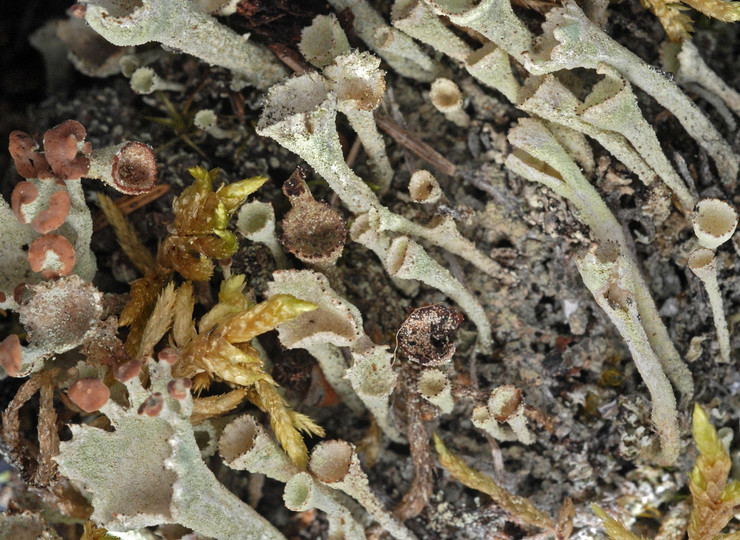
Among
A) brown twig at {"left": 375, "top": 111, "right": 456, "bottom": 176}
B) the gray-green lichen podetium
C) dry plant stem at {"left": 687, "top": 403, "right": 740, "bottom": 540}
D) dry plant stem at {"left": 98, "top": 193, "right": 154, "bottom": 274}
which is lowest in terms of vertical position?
the gray-green lichen podetium

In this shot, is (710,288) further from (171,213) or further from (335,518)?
(171,213)

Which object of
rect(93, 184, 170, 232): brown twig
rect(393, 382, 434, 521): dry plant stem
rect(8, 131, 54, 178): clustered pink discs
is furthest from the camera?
rect(93, 184, 170, 232): brown twig

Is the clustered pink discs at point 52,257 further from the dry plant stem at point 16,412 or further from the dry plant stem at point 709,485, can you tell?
the dry plant stem at point 709,485

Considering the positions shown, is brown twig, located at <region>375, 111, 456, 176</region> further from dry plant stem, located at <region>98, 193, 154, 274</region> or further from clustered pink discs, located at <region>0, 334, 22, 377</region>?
clustered pink discs, located at <region>0, 334, 22, 377</region>

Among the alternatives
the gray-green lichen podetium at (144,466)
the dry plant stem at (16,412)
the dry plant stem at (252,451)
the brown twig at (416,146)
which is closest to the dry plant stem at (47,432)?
the dry plant stem at (16,412)

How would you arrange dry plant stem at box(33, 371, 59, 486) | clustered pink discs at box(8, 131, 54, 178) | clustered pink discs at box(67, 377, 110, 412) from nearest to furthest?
clustered pink discs at box(67, 377, 110, 412) → clustered pink discs at box(8, 131, 54, 178) → dry plant stem at box(33, 371, 59, 486)

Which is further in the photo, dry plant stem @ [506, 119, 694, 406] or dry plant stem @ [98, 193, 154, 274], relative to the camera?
dry plant stem @ [98, 193, 154, 274]

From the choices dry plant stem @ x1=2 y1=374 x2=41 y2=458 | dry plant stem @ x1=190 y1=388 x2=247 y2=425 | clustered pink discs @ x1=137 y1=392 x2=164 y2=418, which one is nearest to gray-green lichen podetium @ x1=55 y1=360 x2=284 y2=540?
clustered pink discs @ x1=137 y1=392 x2=164 y2=418

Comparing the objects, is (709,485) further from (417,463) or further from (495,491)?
(417,463)
